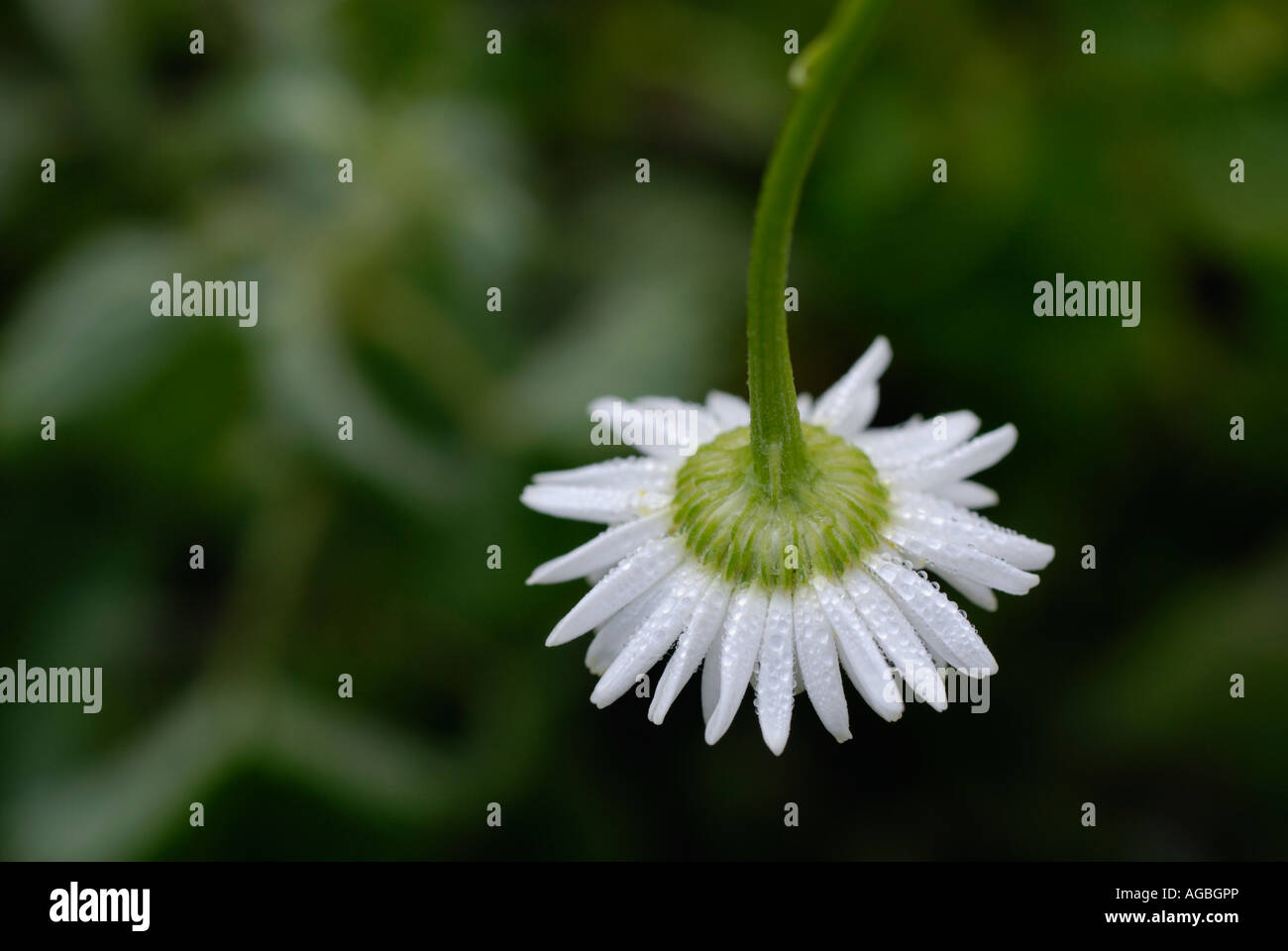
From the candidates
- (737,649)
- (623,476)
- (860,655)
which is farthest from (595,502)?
(860,655)

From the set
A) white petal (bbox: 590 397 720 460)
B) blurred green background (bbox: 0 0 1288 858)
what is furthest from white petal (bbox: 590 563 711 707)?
blurred green background (bbox: 0 0 1288 858)

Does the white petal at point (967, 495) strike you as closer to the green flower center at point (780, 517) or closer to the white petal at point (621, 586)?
the green flower center at point (780, 517)

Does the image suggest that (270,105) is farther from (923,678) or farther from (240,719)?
(923,678)

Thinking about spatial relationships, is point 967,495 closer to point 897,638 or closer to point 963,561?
point 963,561

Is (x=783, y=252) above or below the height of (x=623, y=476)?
above

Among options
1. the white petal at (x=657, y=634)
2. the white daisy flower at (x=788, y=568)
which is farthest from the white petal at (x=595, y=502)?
the white petal at (x=657, y=634)

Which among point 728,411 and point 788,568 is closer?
point 788,568

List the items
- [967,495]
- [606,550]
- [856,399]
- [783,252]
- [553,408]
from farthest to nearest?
[553,408]
[856,399]
[967,495]
[606,550]
[783,252]

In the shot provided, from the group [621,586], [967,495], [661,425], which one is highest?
[661,425]
